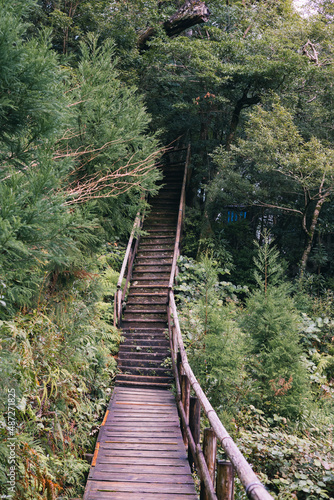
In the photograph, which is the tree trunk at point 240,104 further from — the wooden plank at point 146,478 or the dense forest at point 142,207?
the wooden plank at point 146,478

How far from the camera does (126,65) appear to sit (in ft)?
34.7

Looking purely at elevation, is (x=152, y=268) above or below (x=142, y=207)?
below

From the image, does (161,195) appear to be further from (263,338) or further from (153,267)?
(263,338)

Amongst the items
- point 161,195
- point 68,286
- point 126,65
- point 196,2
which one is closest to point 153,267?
point 161,195

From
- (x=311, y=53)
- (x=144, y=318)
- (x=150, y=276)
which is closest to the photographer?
(x=144, y=318)

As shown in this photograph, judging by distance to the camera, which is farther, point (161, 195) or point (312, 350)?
point (161, 195)

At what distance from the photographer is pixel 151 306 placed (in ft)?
28.4

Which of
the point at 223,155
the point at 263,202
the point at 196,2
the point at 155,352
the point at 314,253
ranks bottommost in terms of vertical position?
the point at 155,352

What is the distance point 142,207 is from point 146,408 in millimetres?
3265

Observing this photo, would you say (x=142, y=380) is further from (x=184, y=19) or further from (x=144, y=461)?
(x=184, y=19)

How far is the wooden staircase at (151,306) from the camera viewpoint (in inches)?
277

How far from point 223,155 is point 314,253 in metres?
4.26

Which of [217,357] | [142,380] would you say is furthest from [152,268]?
[217,357]

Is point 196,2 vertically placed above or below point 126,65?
above
